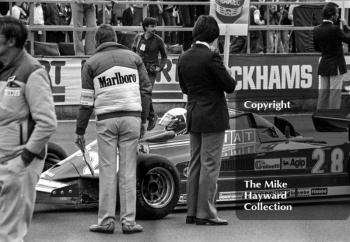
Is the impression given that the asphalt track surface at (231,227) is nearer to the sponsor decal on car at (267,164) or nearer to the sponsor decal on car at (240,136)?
the sponsor decal on car at (267,164)

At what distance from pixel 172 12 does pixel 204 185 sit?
11.1 metres

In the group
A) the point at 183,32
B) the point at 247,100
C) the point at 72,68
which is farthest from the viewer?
the point at 183,32

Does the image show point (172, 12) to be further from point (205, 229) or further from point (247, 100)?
point (205, 229)

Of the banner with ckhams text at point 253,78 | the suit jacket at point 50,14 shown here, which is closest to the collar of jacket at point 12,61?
the banner with ckhams text at point 253,78

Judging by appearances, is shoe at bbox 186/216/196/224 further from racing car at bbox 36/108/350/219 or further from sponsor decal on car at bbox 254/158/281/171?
sponsor decal on car at bbox 254/158/281/171

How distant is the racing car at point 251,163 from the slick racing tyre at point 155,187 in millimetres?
202

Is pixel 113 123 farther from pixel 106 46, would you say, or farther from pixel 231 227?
pixel 231 227

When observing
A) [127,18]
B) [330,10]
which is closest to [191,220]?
[330,10]

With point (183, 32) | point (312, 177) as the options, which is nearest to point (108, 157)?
point (312, 177)

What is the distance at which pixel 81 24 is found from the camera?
17.7m

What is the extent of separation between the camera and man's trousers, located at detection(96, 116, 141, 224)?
8.38m

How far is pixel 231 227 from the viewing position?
871cm

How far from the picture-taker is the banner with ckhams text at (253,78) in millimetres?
17109

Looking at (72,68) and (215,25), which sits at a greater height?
(215,25)
